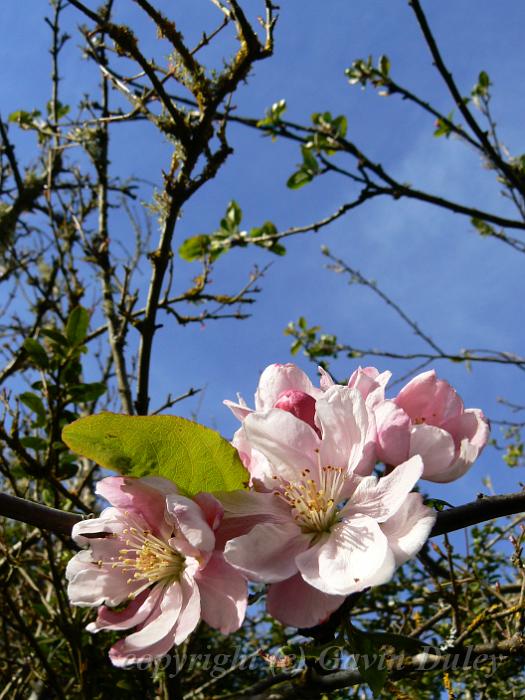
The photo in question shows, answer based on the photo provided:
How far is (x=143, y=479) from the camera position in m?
0.69

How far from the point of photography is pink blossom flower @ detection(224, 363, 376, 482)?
2.49ft

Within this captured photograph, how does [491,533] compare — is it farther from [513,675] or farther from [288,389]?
[288,389]

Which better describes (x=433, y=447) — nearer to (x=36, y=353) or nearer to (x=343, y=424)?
(x=343, y=424)

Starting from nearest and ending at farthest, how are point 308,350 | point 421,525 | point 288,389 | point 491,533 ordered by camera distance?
point 421,525, point 288,389, point 491,533, point 308,350

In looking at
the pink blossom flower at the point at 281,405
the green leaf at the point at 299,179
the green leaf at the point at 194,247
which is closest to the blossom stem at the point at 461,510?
the pink blossom flower at the point at 281,405

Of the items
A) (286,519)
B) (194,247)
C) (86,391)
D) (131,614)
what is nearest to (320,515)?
(286,519)

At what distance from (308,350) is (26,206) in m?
2.97

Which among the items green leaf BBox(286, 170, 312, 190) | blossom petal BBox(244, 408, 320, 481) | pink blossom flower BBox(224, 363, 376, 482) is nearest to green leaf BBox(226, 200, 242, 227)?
green leaf BBox(286, 170, 312, 190)

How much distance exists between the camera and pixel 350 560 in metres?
0.67

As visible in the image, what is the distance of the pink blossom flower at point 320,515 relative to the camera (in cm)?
64

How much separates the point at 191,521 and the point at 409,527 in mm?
237

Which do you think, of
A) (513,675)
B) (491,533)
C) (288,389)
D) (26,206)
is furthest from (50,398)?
(26,206)

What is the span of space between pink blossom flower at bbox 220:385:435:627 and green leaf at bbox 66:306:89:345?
4.10 feet

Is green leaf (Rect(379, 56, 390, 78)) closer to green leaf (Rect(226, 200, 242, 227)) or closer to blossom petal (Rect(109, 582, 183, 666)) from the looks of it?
green leaf (Rect(226, 200, 242, 227))
